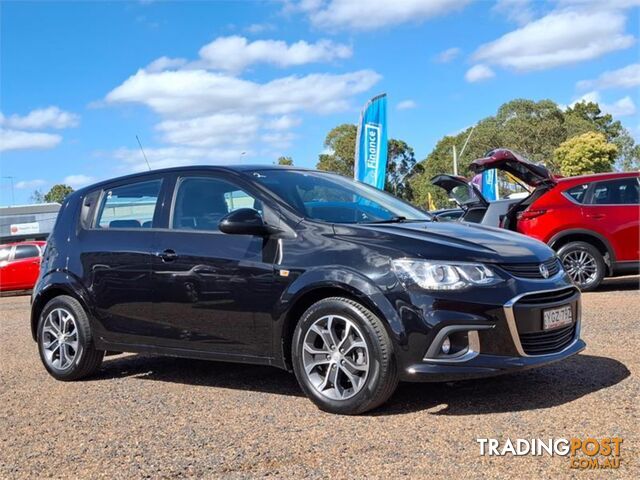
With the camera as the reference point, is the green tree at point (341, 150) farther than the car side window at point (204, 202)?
Yes

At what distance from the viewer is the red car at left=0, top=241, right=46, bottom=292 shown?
741 inches

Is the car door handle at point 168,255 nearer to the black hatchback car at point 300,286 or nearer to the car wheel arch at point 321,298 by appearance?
Answer: the black hatchback car at point 300,286

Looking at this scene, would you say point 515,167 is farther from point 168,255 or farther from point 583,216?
point 168,255

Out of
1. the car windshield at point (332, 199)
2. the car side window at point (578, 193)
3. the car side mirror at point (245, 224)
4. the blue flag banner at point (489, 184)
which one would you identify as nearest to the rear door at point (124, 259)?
the car side mirror at point (245, 224)

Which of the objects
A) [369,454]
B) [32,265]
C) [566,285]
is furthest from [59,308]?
[32,265]

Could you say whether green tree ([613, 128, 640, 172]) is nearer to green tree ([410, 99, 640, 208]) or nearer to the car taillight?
green tree ([410, 99, 640, 208])

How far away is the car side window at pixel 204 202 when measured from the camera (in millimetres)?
5473

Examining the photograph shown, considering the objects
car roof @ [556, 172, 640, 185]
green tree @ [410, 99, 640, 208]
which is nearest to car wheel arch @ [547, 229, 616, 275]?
car roof @ [556, 172, 640, 185]

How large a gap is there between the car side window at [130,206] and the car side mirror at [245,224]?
1.04 metres

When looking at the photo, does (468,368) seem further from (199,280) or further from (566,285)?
(199,280)

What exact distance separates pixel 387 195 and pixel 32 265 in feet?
48.8

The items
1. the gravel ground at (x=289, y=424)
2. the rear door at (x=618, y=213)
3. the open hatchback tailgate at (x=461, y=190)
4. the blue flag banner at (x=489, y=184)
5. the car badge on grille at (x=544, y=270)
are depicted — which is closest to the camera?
the gravel ground at (x=289, y=424)

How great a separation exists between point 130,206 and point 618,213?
707 cm

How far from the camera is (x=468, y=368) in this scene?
4.39 m
